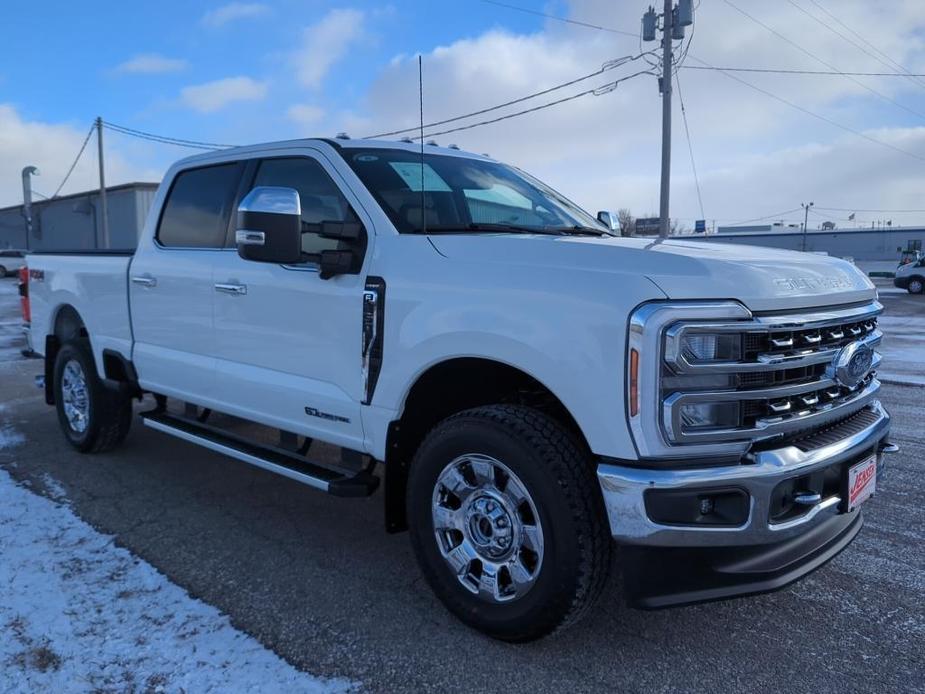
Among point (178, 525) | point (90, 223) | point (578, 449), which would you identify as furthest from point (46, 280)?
point (90, 223)

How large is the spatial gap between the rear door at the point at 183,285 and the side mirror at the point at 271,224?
1021 mm

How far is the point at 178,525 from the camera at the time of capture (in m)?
4.21

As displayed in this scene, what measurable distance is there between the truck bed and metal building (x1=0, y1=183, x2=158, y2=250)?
A: 26.4 meters

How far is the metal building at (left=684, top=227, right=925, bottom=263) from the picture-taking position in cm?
7071

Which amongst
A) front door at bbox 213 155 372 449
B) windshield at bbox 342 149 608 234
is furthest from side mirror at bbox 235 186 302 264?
windshield at bbox 342 149 608 234

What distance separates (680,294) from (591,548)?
0.93 meters

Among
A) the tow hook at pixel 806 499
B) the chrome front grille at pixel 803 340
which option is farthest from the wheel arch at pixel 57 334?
the tow hook at pixel 806 499

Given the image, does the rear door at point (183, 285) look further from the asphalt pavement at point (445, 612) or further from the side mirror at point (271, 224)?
the side mirror at point (271, 224)

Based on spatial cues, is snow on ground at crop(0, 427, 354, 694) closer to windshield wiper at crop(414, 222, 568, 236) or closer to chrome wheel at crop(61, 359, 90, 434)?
chrome wheel at crop(61, 359, 90, 434)

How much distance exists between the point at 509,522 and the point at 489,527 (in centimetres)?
11

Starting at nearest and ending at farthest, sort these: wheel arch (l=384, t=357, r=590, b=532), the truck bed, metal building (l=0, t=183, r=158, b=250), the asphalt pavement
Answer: the asphalt pavement
wheel arch (l=384, t=357, r=590, b=532)
the truck bed
metal building (l=0, t=183, r=158, b=250)

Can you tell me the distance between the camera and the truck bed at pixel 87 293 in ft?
16.8

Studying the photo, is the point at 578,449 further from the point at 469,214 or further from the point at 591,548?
the point at 469,214

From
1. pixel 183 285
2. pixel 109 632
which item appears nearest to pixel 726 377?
pixel 109 632
